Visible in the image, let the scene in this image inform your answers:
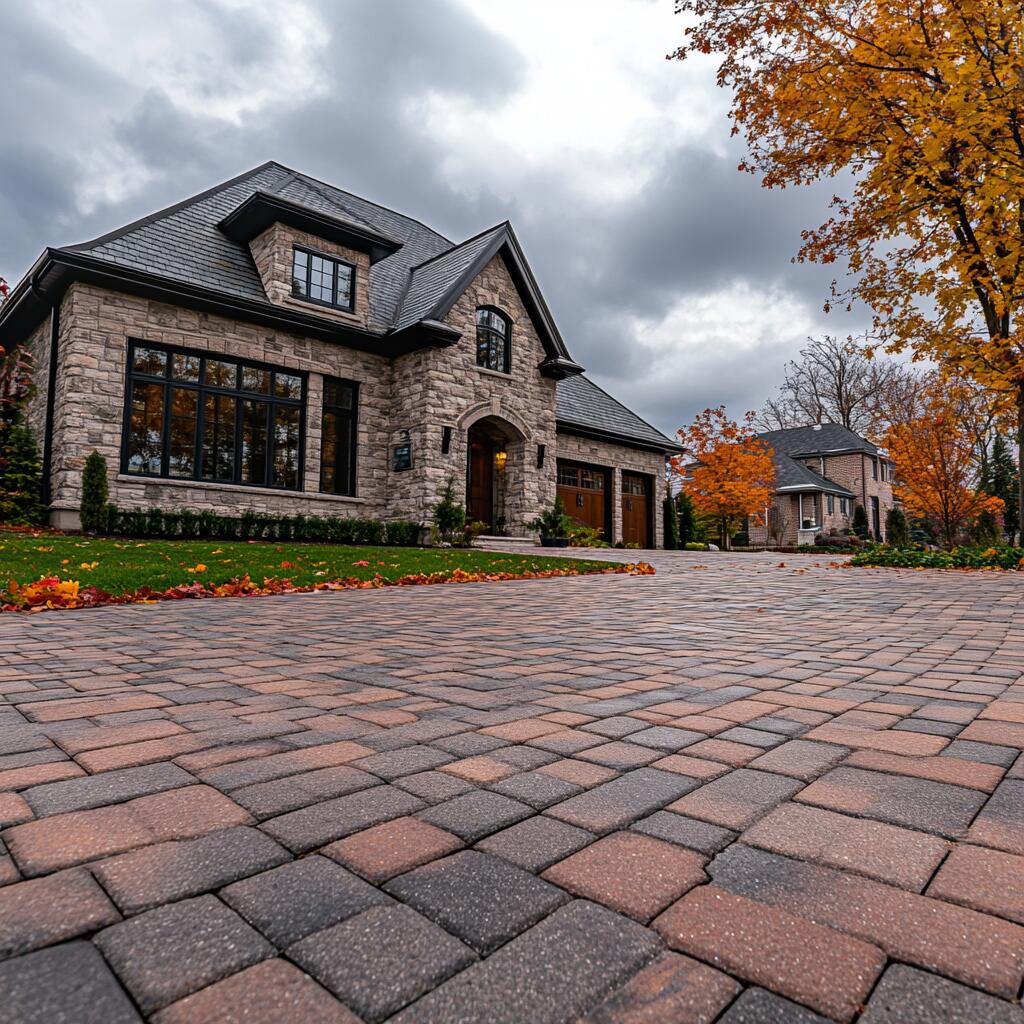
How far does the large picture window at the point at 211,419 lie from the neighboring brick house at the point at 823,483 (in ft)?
89.6

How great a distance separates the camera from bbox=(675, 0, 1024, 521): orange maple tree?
318 inches

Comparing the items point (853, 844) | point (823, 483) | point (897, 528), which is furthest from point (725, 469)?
point (853, 844)

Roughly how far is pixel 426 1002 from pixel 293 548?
9748 millimetres

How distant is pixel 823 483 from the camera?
35.2 m

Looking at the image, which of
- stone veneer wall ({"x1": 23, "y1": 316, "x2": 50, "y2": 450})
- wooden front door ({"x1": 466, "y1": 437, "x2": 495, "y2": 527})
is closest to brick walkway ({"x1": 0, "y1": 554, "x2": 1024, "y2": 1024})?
stone veneer wall ({"x1": 23, "y1": 316, "x2": 50, "y2": 450})

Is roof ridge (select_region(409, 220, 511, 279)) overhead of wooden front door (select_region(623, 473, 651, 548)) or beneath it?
overhead

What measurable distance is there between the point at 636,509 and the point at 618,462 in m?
1.91

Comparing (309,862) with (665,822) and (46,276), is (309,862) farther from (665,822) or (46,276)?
(46,276)

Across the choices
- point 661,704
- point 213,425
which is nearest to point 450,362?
point 213,425

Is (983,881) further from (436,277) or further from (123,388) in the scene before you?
(436,277)

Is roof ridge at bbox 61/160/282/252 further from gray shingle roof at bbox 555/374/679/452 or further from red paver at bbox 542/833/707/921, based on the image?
red paver at bbox 542/833/707/921

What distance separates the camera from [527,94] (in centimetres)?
1955

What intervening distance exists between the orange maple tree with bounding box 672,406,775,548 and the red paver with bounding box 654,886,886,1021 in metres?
26.1

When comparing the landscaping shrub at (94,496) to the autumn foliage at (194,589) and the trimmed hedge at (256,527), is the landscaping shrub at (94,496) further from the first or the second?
the autumn foliage at (194,589)
